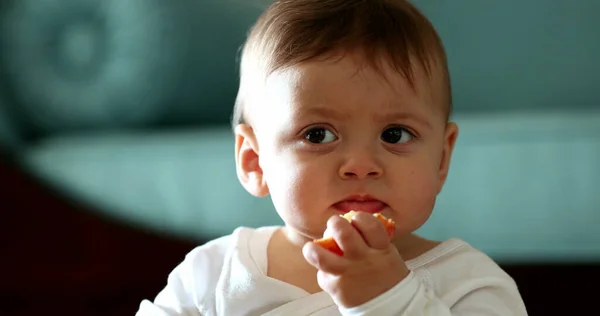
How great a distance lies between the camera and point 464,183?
133 centimetres

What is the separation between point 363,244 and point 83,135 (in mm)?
1174

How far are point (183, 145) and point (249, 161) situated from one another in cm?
63

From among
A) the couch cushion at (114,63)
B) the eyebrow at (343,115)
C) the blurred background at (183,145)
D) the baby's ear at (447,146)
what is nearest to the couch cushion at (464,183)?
the blurred background at (183,145)

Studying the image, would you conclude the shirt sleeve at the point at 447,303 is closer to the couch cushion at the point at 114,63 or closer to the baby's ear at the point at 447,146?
the baby's ear at the point at 447,146

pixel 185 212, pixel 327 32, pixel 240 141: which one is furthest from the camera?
pixel 185 212

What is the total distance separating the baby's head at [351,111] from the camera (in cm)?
80

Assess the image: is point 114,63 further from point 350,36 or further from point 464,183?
point 350,36

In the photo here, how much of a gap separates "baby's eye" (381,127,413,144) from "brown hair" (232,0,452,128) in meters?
0.04

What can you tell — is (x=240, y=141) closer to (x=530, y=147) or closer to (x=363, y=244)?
(x=363, y=244)

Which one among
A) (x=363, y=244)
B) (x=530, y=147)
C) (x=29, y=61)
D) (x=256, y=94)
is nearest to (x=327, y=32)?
(x=256, y=94)

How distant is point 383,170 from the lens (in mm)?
796

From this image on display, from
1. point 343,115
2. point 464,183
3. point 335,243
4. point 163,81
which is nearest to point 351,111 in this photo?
point 343,115

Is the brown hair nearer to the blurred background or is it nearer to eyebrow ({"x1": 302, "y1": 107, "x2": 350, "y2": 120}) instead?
eyebrow ({"x1": 302, "y1": 107, "x2": 350, "y2": 120})

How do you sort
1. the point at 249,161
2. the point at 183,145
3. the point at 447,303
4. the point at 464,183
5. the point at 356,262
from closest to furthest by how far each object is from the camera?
1. the point at 356,262
2. the point at 447,303
3. the point at 249,161
4. the point at 464,183
5. the point at 183,145
